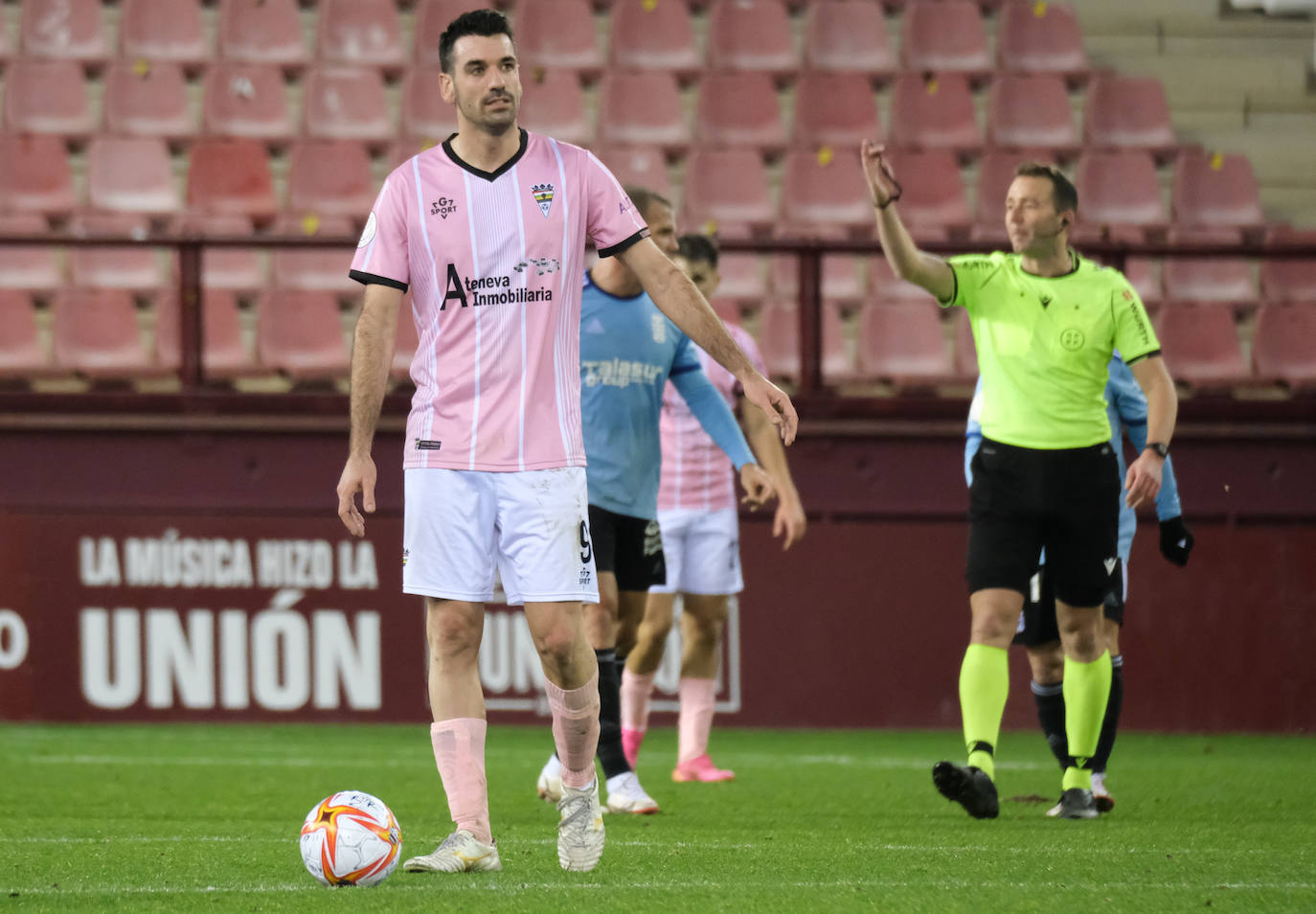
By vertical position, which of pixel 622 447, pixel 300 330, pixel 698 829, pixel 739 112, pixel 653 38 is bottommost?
pixel 698 829

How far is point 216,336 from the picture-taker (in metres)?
11.0

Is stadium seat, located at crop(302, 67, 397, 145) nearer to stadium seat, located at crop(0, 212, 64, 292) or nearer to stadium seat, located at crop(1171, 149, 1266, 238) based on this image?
stadium seat, located at crop(0, 212, 64, 292)

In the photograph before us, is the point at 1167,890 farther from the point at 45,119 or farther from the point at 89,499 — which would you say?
the point at 45,119

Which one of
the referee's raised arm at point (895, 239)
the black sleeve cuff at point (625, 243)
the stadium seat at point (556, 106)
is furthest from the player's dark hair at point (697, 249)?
the stadium seat at point (556, 106)

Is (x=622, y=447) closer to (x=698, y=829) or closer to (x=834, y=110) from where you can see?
(x=698, y=829)

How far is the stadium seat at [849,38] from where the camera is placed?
542 inches

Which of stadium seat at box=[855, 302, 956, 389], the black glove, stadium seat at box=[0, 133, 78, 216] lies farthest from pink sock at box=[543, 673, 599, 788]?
stadium seat at box=[0, 133, 78, 216]

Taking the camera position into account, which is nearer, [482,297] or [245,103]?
[482,297]

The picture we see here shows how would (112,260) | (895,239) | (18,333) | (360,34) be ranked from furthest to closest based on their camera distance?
(360,34) → (112,260) → (18,333) → (895,239)

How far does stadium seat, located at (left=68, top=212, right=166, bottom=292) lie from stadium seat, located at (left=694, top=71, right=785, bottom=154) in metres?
3.69

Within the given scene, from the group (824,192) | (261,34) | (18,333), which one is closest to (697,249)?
(18,333)

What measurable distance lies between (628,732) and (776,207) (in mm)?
6197

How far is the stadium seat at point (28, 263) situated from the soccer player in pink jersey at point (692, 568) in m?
5.04

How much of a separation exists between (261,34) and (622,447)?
809 centimetres
